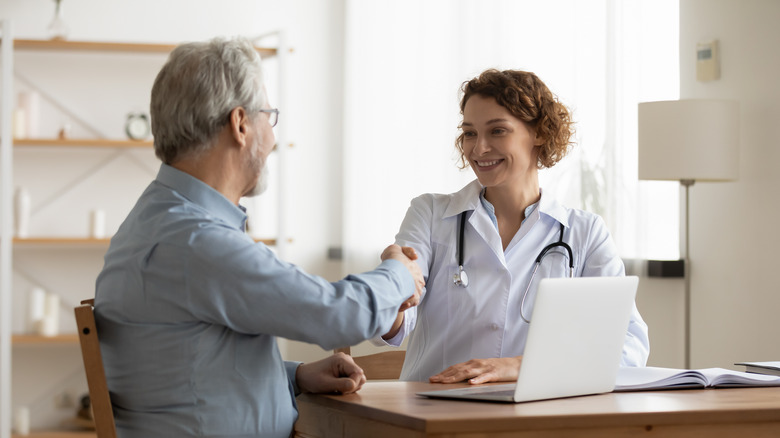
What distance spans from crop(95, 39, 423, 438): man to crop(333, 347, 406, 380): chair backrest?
0.62 m

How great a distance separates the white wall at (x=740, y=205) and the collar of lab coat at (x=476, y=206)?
4.37ft

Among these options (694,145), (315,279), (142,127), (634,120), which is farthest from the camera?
(142,127)

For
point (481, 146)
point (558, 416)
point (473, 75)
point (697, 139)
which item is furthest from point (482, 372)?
point (473, 75)

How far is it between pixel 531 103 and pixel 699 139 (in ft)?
3.70

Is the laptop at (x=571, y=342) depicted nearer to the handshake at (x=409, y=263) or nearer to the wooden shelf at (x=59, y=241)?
the handshake at (x=409, y=263)

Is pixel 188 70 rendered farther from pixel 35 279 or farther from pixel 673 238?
pixel 35 279

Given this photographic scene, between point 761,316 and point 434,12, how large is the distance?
218cm

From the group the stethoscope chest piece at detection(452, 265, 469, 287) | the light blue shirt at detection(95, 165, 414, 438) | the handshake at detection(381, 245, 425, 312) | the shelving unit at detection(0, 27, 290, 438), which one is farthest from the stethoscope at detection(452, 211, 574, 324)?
the shelving unit at detection(0, 27, 290, 438)

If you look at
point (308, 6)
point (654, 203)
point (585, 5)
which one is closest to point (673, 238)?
point (654, 203)

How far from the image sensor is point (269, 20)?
16.0ft

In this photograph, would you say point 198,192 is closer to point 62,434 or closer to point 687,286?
point 687,286

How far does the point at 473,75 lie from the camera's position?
4258 mm

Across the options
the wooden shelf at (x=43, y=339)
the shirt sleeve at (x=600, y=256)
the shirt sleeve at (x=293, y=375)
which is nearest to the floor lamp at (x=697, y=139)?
the shirt sleeve at (x=600, y=256)

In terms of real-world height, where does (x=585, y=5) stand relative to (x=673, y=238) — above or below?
above
